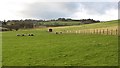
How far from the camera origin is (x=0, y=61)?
996 inches

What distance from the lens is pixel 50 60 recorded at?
2434 centimetres

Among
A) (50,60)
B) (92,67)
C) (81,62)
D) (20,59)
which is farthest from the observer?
(20,59)

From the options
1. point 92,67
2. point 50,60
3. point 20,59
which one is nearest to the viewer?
point 92,67

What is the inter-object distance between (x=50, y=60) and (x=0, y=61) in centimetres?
450

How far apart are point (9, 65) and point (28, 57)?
12.2 feet

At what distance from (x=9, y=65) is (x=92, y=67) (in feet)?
22.3

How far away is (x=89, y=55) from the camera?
25438 mm

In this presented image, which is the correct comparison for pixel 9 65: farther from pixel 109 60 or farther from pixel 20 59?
pixel 109 60

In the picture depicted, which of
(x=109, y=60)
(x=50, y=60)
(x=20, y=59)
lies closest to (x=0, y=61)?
(x=20, y=59)

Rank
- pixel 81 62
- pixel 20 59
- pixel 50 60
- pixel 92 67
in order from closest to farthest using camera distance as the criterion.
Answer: pixel 92 67, pixel 81 62, pixel 50 60, pixel 20 59

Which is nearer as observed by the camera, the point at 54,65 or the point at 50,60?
the point at 54,65

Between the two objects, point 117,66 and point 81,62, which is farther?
point 81,62

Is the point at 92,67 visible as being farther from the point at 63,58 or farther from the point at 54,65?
the point at 63,58

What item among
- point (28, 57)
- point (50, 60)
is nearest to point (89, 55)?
point (50, 60)
